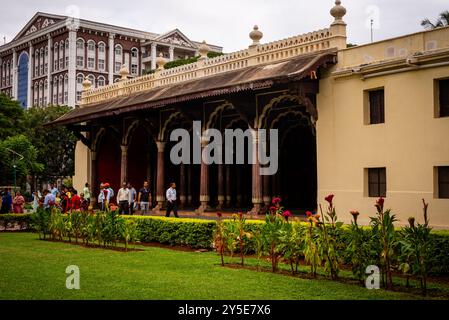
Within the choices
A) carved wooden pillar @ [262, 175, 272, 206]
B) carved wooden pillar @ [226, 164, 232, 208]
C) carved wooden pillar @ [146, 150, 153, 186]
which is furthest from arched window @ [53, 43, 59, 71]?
carved wooden pillar @ [262, 175, 272, 206]

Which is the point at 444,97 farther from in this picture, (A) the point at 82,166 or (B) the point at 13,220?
(A) the point at 82,166

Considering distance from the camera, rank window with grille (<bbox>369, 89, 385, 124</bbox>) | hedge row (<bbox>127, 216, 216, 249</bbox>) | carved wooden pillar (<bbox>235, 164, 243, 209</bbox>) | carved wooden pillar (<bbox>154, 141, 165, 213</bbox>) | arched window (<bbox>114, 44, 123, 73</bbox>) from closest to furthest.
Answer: hedge row (<bbox>127, 216, 216, 249</bbox>) < window with grille (<bbox>369, 89, 385, 124</bbox>) < carved wooden pillar (<bbox>154, 141, 165, 213</bbox>) < carved wooden pillar (<bbox>235, 164, 243, 209</bbox>) < arched window (<bbox>114, 44, 123, 73</bbox>)

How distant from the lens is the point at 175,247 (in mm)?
13656

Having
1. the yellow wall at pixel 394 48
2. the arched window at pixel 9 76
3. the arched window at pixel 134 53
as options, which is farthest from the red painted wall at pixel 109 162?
the arched window at pixel 9 76

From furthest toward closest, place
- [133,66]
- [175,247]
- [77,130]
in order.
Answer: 1. [133,66]
2. [77,130]
3. [175,247]

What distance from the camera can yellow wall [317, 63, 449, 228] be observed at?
527 inches

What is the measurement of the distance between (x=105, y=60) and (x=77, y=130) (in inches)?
1505

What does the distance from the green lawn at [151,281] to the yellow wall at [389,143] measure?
5164mm

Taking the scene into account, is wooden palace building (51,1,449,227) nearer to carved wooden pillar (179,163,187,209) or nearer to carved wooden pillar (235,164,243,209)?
→ carved wooden pillar (235,164,243,209)

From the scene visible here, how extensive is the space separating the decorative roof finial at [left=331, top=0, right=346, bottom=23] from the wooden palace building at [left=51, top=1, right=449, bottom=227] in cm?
3

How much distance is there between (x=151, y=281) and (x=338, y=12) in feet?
33.7

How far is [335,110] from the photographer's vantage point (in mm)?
15703
